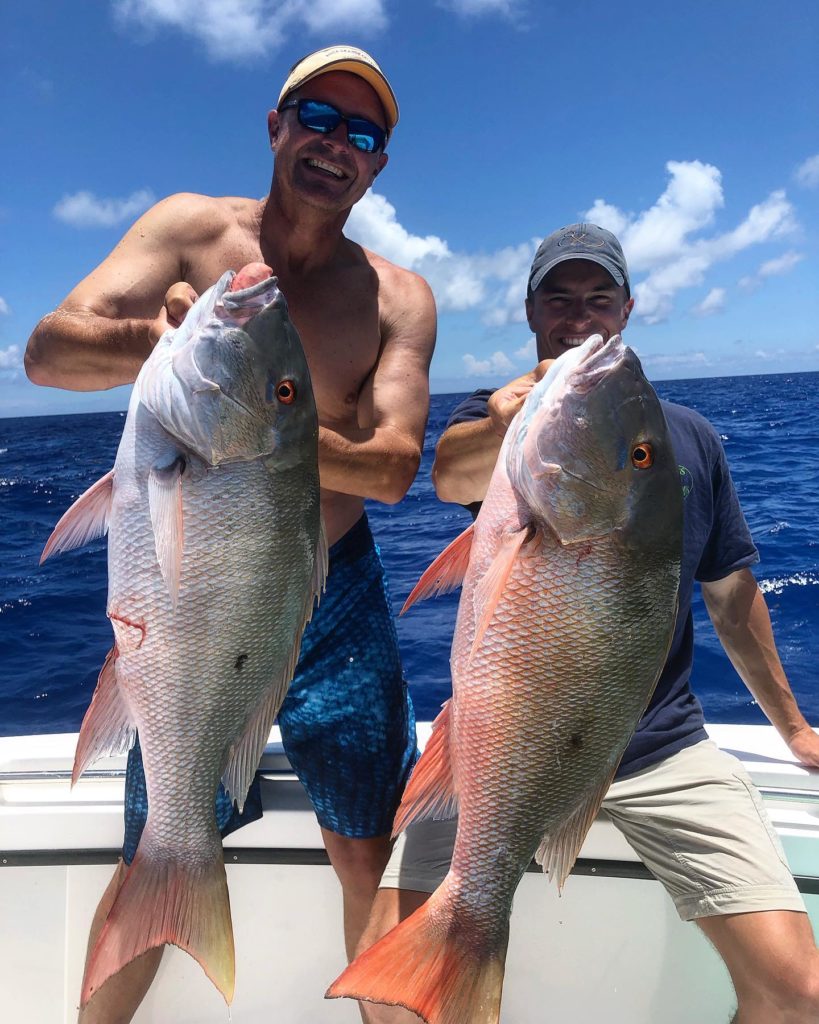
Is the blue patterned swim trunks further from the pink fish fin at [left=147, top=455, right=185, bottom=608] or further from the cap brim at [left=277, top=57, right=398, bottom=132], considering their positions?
the cap brim at [left=277, top=57, right=398, bottom=132]

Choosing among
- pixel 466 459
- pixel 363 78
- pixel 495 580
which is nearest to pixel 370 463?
pixel 466 459

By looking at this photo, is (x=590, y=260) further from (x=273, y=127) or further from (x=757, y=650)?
(x=757, y=650)

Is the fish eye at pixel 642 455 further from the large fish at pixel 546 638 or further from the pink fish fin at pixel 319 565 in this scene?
the pink fish fin at pixel 319 565

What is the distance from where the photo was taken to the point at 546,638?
5.21 ft

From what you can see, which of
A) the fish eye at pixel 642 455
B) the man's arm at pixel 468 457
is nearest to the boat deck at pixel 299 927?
the man's arm at pixel 468 457

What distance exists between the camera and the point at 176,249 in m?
2.40

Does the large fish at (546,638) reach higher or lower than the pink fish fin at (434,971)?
higher

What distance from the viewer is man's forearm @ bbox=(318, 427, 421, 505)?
2088mm

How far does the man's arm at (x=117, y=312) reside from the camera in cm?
186

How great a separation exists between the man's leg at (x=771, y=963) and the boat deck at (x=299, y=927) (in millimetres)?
386

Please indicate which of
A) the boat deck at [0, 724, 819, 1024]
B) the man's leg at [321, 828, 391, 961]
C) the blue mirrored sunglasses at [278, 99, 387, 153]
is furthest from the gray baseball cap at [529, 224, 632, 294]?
the man's leg at [321, 828, 391, 961]

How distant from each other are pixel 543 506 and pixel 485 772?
1.84 ft

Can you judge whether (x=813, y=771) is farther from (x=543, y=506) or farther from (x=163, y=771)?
(x=163, y=771)

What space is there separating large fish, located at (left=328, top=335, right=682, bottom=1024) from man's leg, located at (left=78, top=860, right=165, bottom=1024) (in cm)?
129
